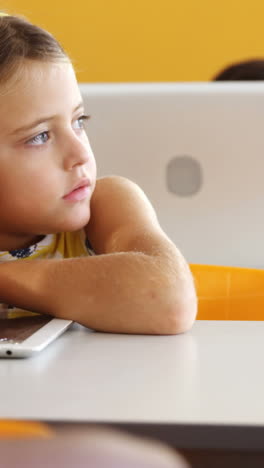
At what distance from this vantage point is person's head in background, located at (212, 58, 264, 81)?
105 inches

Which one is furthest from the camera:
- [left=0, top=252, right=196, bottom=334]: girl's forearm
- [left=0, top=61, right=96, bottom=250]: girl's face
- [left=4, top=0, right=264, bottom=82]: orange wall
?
[left=4, top=0, right=264, bottom=82]: orange wall

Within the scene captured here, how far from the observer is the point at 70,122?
0.95 m

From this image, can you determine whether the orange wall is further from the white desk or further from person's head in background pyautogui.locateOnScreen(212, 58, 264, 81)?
the white desk

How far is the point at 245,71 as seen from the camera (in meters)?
2.70

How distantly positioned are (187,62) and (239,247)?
1438mm

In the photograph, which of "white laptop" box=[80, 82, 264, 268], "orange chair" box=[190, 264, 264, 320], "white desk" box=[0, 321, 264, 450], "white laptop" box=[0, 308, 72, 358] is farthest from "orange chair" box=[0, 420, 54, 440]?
"white laptop" box=[80, 82, 264, 268]

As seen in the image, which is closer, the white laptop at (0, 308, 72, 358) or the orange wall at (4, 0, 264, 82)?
the white laptop at (0, 308, 72, 358)

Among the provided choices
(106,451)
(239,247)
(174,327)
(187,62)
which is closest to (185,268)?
(174,327)

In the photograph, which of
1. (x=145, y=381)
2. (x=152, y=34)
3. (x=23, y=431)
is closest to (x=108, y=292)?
(x=145, y=381)

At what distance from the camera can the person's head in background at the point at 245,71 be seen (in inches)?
105

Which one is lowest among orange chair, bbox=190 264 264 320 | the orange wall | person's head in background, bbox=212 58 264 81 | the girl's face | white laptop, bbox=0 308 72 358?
orange chair, bbox=190 264 264 320

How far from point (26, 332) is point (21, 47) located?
41cm

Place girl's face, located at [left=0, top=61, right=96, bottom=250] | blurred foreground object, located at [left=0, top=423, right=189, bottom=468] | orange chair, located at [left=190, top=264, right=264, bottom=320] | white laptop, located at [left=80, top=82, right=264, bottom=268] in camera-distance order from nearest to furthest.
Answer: blurred foreground object, located at [left=0, top=423, right=189, bottom=468] → girl's face, located at [left=0, top=61, right=96, bottom=250] → orange chair, located at [left=190, top=264, right=264, bottom=320] → white laptop, located at [left=80, top=82, right=264, bottom=268]

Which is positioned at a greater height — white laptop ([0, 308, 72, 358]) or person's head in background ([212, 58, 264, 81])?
person's head in background ([212, 58, 264, 81])
